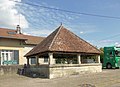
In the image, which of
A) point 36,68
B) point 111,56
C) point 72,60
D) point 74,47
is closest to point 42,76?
point 36,68

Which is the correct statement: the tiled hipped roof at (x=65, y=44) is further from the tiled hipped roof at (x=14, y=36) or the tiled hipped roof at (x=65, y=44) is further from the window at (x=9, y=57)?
the tiled hipped roof at (x=14, y=36)

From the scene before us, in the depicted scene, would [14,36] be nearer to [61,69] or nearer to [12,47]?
[12,47]

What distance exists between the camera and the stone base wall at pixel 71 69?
23.8 meters

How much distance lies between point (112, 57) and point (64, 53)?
11573 mm

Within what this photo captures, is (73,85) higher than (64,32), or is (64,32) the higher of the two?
(64,32)

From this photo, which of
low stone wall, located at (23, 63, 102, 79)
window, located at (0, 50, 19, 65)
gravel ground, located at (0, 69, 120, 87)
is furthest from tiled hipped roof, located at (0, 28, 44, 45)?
gravel ground, located at (0, 69, 120, 87)

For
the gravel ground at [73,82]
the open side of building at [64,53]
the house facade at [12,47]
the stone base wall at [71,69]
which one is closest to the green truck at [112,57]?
the open side of building at [64,53]

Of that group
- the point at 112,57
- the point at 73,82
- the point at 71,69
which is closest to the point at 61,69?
the point at 71,69

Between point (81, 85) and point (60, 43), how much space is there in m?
9.94

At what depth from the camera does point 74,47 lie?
26719 millimetres

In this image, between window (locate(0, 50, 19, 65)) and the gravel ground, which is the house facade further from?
the gravel ground

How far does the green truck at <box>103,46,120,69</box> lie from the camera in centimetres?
3444

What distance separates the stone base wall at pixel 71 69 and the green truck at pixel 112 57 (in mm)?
6580

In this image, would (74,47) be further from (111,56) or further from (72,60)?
(111,56)
